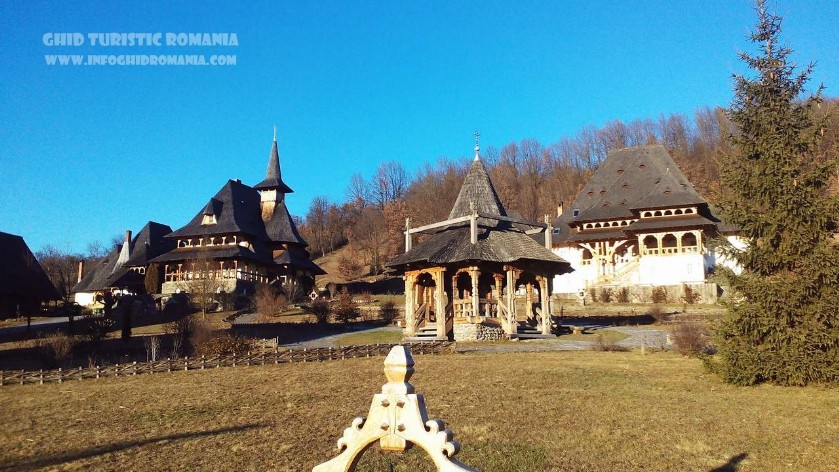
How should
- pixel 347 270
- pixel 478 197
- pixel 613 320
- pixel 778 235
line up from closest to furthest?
1. pixel 778 235
2. pixel 478 197
3. pixel 613 320
4. pixel 347 270

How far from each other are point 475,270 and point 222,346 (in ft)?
33.0

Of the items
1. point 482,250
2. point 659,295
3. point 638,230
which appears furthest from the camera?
point 638,230

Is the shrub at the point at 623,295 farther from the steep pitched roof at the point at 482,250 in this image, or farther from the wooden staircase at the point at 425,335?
the wooden staircase at the point at 425,335

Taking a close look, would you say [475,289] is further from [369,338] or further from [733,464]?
[733,464]

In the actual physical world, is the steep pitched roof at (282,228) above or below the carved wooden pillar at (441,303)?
above

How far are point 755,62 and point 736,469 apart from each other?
402 inches

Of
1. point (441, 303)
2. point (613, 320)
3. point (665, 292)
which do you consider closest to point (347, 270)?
point (665, 292)

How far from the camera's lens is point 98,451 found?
836 cm

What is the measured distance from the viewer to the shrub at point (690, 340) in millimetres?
18875

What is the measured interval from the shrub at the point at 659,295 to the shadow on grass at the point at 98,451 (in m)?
38.5

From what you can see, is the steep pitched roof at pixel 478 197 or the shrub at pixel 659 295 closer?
the steep pitched roof at pixel 478 197

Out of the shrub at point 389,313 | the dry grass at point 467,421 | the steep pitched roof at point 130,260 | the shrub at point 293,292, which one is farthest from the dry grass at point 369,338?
the steep pitched roof at point 130,260

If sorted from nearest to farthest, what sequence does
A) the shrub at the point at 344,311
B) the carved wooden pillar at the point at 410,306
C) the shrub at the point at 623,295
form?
the carved wooden pillar at the point at 410,306 → the shrub at the point at 344,311 → the shrub at the point at 623,295

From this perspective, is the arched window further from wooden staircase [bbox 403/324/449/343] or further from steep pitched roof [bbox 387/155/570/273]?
wooden staircase [bbox 403/324/449/343]
